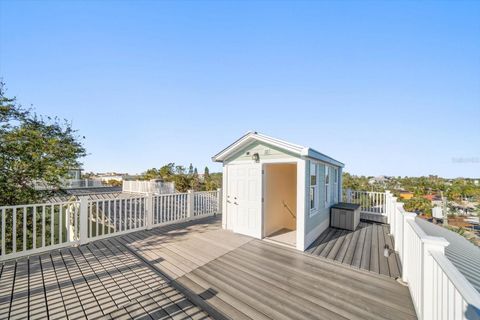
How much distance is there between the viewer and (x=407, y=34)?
6812 millimetres

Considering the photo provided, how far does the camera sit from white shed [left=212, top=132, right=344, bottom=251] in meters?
4.56

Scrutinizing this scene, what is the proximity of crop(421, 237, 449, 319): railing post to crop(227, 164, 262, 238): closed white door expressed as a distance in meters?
3.42

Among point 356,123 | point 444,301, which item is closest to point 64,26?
point 444,301

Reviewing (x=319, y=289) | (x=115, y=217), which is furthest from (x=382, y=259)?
(x=115, y=217)

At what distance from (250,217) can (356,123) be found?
36.7ft

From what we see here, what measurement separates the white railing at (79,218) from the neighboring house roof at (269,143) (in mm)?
2205

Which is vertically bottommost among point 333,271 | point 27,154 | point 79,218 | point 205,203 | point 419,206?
point 419,206

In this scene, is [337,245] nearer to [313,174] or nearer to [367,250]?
[367,250]

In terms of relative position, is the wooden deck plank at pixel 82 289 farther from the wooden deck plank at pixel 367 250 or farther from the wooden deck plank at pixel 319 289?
the wooden deck plank at pixel 367 250

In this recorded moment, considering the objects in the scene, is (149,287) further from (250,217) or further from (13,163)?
(13,163)

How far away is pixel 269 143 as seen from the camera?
490cm

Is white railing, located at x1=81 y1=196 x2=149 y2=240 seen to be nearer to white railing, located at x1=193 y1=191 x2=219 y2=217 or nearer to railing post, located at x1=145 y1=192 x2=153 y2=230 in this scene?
railing post, located at x1=145 y1=192 x2=153 y2=230

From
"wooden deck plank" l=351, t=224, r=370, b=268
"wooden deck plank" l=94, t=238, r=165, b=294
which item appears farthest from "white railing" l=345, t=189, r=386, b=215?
"wooden deck plank" l=94, t=238, r=165, b=294

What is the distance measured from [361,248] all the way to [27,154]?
31.8 ft
